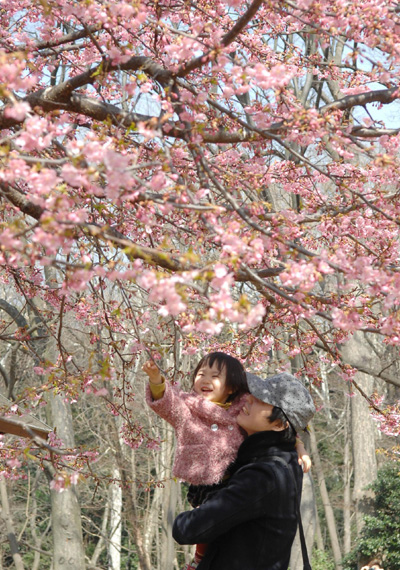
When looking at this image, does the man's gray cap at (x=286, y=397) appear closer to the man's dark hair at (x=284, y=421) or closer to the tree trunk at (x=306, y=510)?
the man's dark hair at (x=284, y=421)

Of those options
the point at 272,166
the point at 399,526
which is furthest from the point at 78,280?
the point at 399,526

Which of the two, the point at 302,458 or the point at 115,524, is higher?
the point at 302,458

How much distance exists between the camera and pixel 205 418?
2666mm

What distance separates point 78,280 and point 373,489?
1015cm

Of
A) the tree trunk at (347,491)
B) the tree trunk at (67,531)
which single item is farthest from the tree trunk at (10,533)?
the tree trunk at (347,491)

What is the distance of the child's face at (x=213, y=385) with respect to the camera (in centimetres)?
274

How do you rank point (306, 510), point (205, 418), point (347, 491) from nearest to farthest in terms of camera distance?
point (205, 418), point (306, 510), point (347, 491)

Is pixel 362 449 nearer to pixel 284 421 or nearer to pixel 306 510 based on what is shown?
pixel 306 510

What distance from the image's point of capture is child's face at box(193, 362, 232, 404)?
9.00ft

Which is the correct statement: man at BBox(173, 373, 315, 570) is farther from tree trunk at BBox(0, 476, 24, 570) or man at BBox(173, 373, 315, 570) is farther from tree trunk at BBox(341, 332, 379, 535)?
tree trunk at BBox(0, 476, 24, 570)

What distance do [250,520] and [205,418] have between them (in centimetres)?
42

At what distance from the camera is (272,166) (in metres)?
4.48

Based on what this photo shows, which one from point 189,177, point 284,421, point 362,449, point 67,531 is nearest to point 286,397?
point 284,421

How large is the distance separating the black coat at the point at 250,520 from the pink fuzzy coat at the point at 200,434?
0.12 metres
